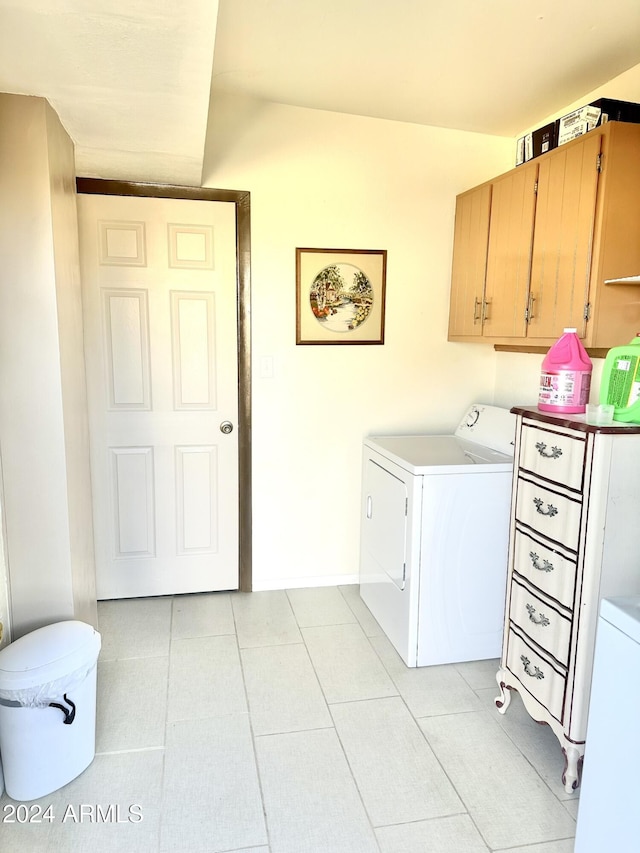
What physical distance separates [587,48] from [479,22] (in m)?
0.44

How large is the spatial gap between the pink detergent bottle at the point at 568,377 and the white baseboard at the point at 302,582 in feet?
5.38

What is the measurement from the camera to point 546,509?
5.75 feet

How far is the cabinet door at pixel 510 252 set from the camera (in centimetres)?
222

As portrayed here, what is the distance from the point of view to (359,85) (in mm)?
2369

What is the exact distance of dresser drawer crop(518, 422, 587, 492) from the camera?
1.60 meters

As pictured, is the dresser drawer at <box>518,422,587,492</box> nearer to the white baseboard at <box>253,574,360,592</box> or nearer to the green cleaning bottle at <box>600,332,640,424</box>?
the green cleaning bottle at <box>600,332,640,424</box>

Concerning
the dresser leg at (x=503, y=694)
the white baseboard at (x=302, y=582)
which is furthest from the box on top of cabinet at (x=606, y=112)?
the white baseboard at (x=302, y=582)

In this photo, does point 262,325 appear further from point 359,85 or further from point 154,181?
point 359,85

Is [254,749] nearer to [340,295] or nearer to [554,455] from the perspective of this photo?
[554,455]

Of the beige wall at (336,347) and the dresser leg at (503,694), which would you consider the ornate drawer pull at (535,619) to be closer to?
the dresser leg at (503,694)

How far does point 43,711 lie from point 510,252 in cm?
237

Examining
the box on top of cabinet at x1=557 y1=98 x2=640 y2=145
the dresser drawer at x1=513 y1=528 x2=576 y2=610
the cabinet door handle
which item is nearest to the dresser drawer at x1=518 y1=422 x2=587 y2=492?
the dresser drawer at x1=513 y1=528 x2=576 y2=610

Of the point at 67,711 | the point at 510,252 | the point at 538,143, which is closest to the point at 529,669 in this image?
the point at 67,711

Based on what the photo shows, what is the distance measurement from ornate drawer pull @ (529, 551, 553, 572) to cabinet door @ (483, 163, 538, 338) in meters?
0.92
